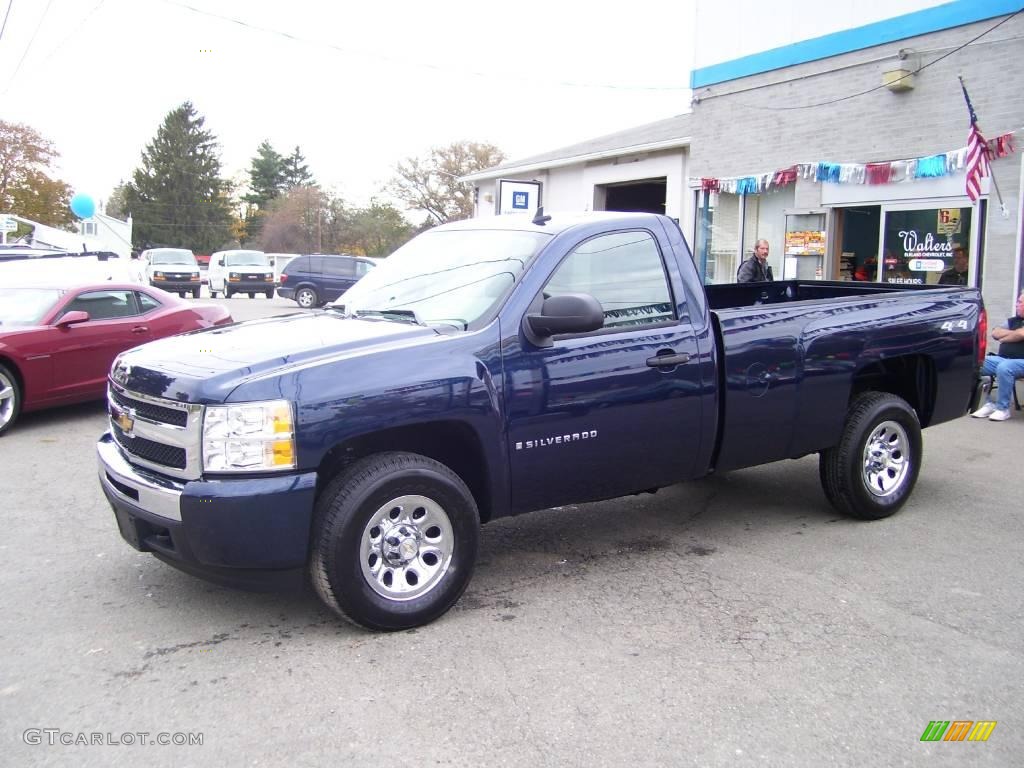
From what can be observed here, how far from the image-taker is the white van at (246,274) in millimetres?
34062

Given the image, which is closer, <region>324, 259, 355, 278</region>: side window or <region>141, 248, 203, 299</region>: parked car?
<region>324, 259, 355, 278</region>: side window

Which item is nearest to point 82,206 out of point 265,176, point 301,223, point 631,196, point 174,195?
point 631,196

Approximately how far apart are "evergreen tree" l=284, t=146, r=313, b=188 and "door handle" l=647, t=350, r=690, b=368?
88605mm

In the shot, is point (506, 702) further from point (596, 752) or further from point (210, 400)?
point (210, 400)

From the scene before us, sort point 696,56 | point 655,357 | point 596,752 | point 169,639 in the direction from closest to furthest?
point 596,752
point 169,639
point 655,357
point 696,56

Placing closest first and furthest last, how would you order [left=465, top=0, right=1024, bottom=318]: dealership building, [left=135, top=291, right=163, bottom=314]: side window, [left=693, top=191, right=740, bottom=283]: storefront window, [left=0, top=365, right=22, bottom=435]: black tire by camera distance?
[left=0, top=365, right=22, bottom=435]: black tire, [left=135, top=291, right=163, bottom=314]: side window, [left=465, top=0, right=1024, bottom=318]: dealership building, [left=693, top=191, right=740, bottom=283]: storefront window

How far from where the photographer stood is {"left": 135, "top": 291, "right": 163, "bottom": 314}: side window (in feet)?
34.6

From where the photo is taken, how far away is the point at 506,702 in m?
3.58

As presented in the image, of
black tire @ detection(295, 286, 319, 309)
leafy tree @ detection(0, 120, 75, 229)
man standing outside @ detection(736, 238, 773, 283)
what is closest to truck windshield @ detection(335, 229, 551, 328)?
man standing outside @ detection(736, 238, 773, 283)

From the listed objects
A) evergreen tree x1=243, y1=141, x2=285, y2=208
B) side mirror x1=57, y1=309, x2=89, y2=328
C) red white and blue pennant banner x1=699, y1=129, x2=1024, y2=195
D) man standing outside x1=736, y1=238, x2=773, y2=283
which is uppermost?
evergreen tree x1=243, y1=141, x2=285, y2=208

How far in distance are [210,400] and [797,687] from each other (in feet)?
8.90

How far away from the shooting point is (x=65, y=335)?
9.45 meters

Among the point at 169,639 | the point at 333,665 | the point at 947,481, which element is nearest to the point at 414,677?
the point at 333,665

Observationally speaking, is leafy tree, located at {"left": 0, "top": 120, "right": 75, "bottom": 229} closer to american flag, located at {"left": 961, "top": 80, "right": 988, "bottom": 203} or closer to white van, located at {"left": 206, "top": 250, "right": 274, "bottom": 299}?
white van, located at {"left": 206, "top": 250, "right": 274, "bottom": 299}
